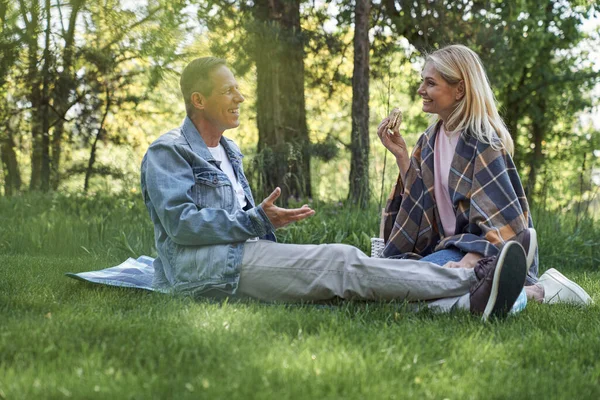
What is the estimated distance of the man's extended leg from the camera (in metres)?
3.29

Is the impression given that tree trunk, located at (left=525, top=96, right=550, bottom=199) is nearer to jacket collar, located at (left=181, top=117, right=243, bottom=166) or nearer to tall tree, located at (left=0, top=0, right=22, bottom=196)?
tall tree, located at (left=0, top=0, right=22, bottom=196)

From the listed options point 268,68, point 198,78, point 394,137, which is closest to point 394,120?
point 394,137

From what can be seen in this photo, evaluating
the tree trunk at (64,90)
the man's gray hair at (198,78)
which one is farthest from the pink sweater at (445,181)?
the tree trunk at (64,90)

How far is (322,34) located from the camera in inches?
340

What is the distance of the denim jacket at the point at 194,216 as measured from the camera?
10.9 feet

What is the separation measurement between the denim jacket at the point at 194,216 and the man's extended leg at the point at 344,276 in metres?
0.13

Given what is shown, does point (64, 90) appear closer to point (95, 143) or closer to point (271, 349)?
point (95, 143)

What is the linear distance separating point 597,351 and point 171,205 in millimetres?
1932

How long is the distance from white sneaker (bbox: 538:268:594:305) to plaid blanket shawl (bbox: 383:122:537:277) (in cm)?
12

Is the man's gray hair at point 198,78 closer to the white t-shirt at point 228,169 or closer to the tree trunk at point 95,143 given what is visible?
the white t-shirt at point 228,169

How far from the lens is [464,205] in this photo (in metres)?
3.63

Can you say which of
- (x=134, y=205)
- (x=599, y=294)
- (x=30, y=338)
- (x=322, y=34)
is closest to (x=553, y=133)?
(x=322, y=34)

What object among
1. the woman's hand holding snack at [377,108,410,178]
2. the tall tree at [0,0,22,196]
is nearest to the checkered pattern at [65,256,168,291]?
the woman's hand holding snack at [377,108,410,178]

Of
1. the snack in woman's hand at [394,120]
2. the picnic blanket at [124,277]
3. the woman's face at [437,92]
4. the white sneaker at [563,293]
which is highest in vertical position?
the woman's face at [437,92]
